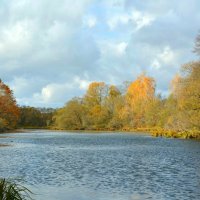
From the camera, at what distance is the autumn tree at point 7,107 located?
309ft

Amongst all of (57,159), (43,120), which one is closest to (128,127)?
(43,120)

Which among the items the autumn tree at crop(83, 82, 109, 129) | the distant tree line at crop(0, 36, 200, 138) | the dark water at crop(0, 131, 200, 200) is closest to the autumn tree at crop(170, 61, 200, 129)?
the distant tree line at crop(0, 36, 200, 138)

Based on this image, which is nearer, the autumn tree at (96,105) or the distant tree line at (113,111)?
the distant tree line at (113,111)

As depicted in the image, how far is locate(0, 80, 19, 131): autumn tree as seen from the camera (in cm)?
9417

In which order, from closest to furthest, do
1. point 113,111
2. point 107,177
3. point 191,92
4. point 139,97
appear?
1. point 107,177
2. point 191,92
3. point 139,97
4. point 113,111

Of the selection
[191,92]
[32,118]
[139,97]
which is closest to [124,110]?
[139,97]

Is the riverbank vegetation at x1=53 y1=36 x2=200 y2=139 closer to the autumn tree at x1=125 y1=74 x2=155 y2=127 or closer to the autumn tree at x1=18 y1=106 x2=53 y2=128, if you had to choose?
the autumn tree at x1=125 y1=74 x2=155 y2=127

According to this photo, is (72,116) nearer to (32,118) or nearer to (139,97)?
(139,97)

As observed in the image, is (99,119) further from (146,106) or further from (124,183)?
(124,183)

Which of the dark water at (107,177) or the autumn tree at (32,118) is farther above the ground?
the autumn tree at (32,118)

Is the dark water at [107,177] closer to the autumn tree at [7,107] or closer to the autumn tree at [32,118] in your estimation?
the autumn tree at [7,107]

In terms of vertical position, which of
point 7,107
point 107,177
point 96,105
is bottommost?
point 107,177

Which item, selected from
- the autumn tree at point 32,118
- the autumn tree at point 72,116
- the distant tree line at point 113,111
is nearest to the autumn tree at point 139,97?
the distant tree line at point 113,111

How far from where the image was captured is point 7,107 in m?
96.5
